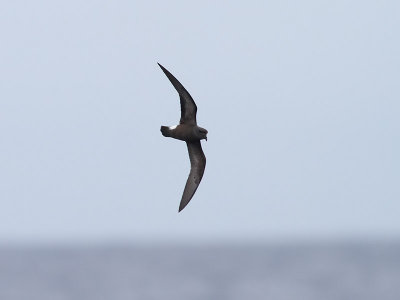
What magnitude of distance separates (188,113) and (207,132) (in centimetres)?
72

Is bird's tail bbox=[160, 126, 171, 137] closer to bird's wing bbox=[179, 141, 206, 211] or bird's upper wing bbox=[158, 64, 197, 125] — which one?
bird's upper wing bbox=[158, 64, 197, 125]

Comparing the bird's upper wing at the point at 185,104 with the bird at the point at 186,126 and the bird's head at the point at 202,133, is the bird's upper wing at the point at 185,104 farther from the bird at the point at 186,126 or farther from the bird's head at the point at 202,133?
the bird's head at the point at 202,133

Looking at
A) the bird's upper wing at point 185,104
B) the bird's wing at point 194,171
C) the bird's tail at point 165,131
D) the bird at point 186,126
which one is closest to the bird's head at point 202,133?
the bird at point 186,126

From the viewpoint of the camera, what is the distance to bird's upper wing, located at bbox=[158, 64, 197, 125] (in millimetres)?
33531

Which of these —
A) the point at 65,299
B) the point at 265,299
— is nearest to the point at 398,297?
the point at 265,299

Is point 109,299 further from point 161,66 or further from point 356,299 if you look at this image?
point 161,66

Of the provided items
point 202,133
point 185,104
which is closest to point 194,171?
point 202,133

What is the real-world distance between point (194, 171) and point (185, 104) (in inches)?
109

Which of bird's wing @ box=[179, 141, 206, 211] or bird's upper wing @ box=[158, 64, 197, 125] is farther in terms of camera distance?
bird's wing @ box=[179, 141, 206, 211]

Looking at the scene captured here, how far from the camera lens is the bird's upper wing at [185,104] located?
3353 centimetres

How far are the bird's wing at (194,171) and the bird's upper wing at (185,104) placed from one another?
1565mm

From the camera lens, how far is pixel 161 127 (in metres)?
34.1

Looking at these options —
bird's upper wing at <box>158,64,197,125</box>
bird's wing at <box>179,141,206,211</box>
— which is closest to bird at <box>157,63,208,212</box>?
bird's upper wing at <box>158,64,197,125</box>

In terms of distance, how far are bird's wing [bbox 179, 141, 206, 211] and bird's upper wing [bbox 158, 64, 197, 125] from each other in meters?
1.56
